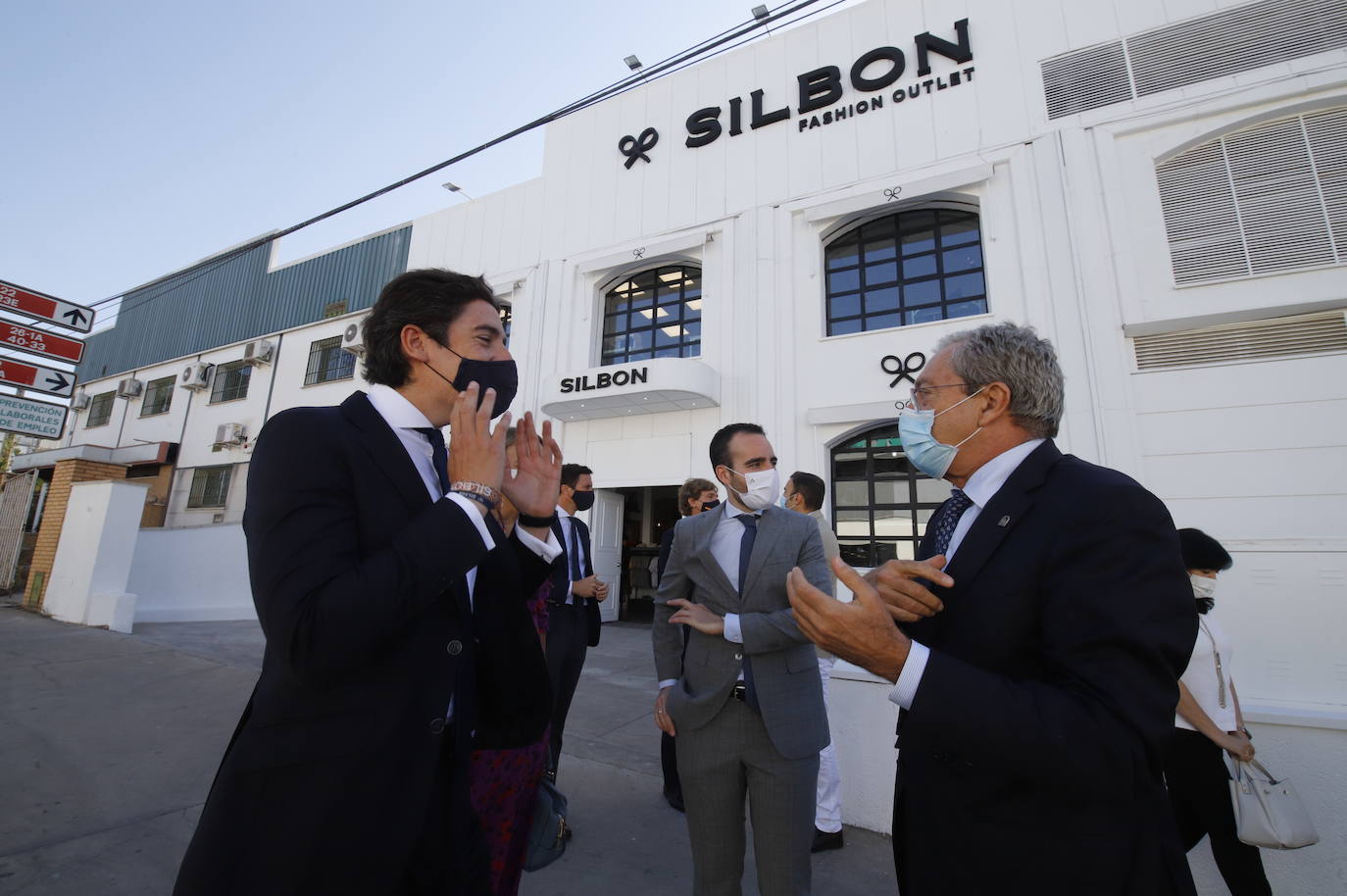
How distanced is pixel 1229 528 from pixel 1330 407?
5.61ft

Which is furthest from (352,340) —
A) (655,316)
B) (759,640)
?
(759,640)

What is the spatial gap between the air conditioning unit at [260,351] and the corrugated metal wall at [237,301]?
591mm

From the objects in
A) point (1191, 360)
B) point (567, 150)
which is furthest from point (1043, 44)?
point (567, 150)

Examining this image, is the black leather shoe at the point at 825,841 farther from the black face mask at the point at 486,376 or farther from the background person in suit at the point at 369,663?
the black face mask at the point at 486,376

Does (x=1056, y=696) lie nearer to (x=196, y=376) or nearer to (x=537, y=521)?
(x=537, y=521)

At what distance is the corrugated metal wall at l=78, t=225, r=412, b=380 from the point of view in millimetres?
15094

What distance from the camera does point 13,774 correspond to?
313 centimetres

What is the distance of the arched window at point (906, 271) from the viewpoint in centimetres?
879

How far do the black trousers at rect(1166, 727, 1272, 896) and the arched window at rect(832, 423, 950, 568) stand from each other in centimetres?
576

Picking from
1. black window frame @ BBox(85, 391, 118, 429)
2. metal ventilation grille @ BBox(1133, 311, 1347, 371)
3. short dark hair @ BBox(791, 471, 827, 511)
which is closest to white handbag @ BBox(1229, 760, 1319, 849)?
short dark hair @ BBox(791, 471, 827, 511)

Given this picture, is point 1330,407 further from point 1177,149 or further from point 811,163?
point 811,163

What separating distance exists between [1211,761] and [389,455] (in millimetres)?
3401

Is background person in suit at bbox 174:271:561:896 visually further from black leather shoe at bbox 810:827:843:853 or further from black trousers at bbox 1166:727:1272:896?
black trousers at bbox 1166:727:1272:896

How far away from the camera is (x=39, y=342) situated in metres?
5.96
